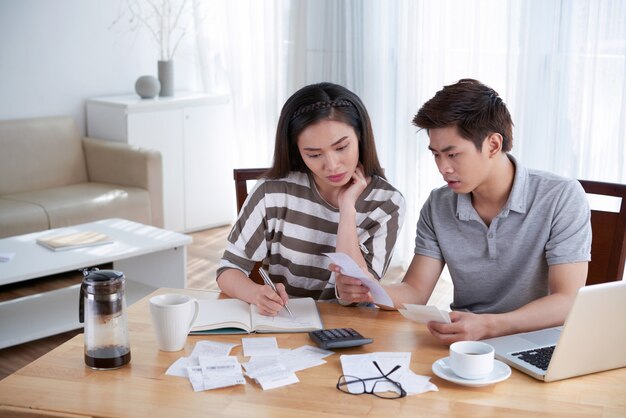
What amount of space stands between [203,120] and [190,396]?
381 cm

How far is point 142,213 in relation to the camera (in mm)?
4449

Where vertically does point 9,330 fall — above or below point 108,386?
below

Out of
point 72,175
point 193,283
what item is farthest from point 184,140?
point 193,283

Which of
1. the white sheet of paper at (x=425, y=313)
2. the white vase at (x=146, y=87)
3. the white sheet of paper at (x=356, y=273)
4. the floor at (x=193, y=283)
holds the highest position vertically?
the white vase at (x=146, y=87)

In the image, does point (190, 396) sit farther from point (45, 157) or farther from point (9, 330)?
point (45, 157)

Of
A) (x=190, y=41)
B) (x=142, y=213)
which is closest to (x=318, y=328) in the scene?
(x=142, y=213)

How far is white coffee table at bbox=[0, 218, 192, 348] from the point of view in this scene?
10.3ft

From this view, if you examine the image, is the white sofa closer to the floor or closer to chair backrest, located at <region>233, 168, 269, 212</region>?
the floor

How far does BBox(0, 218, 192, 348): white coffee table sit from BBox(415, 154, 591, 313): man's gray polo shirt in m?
1.56

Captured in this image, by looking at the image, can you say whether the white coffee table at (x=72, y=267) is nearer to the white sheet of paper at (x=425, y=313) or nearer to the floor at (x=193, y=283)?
the floor at (x=193, y=283)

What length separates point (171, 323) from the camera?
1597 mm

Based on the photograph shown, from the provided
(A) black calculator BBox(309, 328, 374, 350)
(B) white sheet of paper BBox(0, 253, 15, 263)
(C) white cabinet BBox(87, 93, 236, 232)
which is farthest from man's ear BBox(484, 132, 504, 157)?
(C) white cabinet BBox(87, 93, 236, 232)

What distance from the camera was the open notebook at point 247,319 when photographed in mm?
1723

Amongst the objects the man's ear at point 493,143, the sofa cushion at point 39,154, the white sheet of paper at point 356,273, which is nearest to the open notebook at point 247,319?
the white sheet of paper at point 356,273
